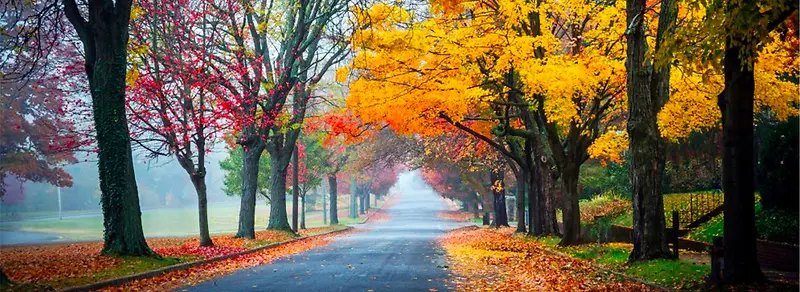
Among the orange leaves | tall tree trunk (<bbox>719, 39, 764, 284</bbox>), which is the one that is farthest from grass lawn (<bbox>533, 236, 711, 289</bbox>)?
the orange leaves

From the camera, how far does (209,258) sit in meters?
18.3

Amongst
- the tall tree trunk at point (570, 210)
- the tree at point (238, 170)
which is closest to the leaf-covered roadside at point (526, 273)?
the tall tree trunk at point (570, 210)

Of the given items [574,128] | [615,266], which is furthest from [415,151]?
[615,266]

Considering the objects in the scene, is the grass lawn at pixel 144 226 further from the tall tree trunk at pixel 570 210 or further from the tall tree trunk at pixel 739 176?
the tall tree trunk at pixel 739 176

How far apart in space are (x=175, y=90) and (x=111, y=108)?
617cm

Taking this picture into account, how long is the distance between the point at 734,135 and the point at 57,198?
9190 cm

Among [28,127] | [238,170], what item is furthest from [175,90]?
[238,170]

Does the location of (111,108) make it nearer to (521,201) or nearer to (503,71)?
(503,71)

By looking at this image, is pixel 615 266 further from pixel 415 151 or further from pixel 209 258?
pixel 415 151

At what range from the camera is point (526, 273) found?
1445cm

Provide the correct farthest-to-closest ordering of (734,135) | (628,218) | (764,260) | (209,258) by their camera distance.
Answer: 1. (628,218)
2. (209,258)
3. (764,260)
4. (734,135)

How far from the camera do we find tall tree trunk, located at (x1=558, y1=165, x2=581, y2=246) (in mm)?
21359

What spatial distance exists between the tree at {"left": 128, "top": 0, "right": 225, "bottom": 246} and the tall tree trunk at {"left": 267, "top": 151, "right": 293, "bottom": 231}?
9.93m

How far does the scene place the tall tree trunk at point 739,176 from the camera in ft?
31.6
